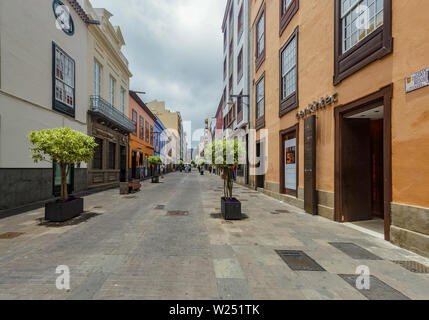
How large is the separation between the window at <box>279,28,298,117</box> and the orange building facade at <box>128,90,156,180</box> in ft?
63.7

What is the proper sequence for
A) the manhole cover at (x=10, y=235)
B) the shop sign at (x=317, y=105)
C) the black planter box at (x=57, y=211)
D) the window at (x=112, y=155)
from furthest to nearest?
1. the window at (x=112, y=155)
2. the shop sign at (x=317, y=105)
3. the black planter box at (x=57, y=211)
4. the manhole cover at (x=10, y=235)

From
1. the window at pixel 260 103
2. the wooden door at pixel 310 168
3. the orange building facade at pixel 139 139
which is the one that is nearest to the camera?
the wooden door at pixel 310 168

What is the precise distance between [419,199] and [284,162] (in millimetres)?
7284

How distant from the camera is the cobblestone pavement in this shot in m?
2.99

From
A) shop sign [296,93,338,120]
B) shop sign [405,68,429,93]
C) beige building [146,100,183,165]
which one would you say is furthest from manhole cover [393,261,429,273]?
beige building [146,100,183,165]

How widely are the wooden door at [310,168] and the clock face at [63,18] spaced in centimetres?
1421

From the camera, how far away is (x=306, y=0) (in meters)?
9.27

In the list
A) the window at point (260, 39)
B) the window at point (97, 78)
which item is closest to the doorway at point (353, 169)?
the window at point (260, 39)

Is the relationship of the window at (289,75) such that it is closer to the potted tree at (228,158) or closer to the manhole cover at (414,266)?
the potted tree at (228,158)

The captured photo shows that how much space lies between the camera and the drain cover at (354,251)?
427 centimetres

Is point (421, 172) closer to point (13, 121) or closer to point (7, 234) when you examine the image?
point (7, 234)

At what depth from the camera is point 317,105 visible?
8.38 metres

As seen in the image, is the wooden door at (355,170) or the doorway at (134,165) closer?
the wooden door at (355,170)

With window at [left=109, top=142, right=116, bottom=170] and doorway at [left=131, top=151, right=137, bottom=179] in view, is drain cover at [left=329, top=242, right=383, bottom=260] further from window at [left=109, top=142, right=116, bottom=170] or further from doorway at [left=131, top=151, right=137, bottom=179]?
doorway at [left=131, top=151, right=137, bottom=179]
